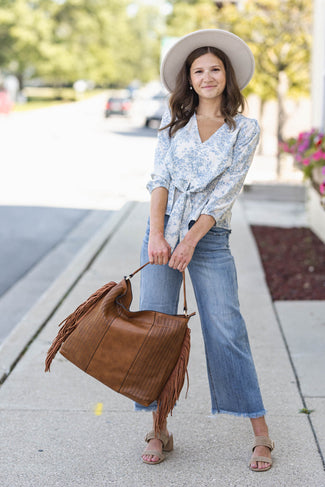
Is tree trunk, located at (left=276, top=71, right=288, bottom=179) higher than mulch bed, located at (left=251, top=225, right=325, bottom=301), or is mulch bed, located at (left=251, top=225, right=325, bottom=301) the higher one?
tree trunk, located at (left=276, top=71, right=288, bottom=179)

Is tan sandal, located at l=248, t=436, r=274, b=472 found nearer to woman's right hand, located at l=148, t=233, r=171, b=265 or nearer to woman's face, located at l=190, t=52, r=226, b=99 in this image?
woman's right hand, located at l=148, t=233, r=171, b=265

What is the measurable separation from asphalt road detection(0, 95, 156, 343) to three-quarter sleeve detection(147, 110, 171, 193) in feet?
8.64

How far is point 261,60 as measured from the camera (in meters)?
13.7

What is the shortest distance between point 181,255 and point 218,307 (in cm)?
30

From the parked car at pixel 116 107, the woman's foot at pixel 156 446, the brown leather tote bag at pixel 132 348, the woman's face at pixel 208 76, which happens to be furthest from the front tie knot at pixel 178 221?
the parked car at pixel 116 107

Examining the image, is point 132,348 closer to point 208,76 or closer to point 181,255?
point 181,255

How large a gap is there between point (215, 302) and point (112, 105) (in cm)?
3773

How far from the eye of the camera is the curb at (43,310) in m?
4.47

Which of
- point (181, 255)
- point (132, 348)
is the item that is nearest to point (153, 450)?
point (132, 348)

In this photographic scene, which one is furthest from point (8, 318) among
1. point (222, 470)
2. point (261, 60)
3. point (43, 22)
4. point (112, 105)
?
point (43, 22)

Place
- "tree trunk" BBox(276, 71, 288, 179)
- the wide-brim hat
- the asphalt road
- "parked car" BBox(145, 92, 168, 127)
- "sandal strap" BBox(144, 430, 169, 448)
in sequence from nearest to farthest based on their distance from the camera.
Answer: the wide-brim hat, "sandal strap" BBox(144, 430, 169, 448), the asphalt road, "tree trunk" BBox(276, 71, 288, 179), "parked car" BBox(145, 92, 168, 127)

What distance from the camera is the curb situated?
176 inches

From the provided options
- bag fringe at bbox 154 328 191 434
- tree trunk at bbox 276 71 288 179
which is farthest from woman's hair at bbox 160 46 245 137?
tree trunk at bbox 276 71 288 179

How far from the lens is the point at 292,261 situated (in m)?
7.16
